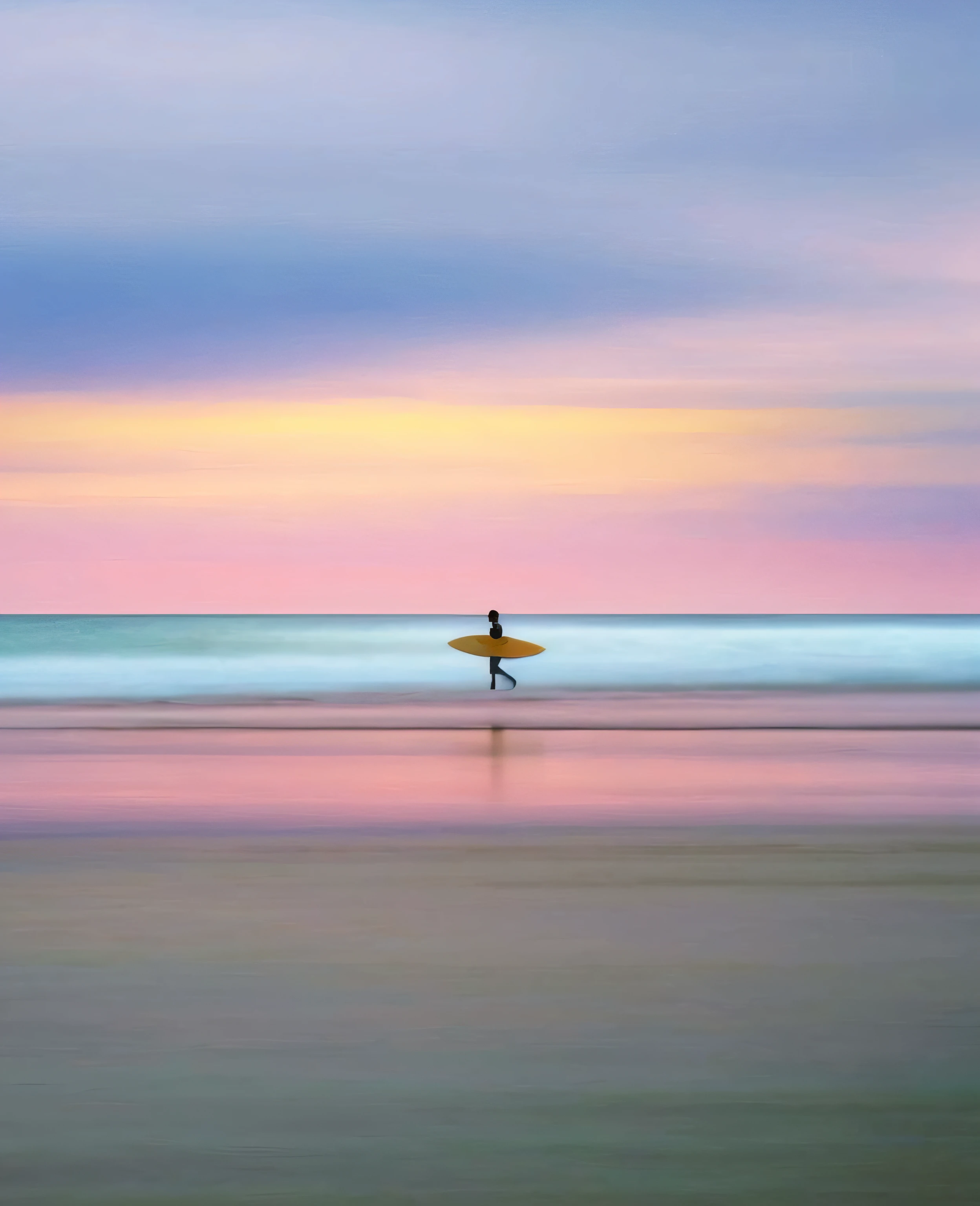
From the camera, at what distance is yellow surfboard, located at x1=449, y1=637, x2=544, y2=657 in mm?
31484

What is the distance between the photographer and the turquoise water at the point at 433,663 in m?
35.4

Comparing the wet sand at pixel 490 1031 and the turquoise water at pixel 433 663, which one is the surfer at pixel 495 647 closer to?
the turquoise water at pixel 433 663

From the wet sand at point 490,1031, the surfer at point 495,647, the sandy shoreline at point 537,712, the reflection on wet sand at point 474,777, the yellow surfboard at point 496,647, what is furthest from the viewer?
the yellow surfboard at point 496,647

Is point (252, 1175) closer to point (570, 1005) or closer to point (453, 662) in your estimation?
point (570, 1005)

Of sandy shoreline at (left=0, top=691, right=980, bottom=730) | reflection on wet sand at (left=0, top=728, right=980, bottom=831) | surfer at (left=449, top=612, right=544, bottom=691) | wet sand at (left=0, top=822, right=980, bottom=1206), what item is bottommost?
wet sand at (left=0, top=822, right=980, bottom=1206)

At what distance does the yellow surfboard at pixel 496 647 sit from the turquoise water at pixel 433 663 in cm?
122

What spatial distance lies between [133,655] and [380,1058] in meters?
58.8

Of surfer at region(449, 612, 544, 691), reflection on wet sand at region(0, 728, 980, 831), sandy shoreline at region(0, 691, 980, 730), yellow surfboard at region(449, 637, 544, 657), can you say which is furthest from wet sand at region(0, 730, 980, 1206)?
yellow surfboard at region(449, 637, 544, 657)

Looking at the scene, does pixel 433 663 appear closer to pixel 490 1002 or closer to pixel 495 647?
pixel 495 647

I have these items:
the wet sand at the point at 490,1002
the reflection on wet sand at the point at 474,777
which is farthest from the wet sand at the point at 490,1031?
the reflection on wet sand at the point at 474,777

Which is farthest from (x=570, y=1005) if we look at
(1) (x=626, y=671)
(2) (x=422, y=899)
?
(1) (x=626, y=671)

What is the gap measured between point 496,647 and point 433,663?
21810 mm

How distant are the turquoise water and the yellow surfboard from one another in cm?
122

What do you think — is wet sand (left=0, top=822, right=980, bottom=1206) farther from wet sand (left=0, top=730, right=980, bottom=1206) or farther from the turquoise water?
the turquoise water
